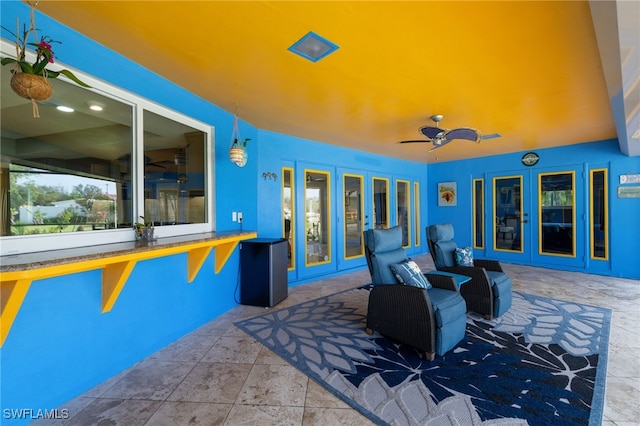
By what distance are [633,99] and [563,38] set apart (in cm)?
131

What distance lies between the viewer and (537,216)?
579 centimetres

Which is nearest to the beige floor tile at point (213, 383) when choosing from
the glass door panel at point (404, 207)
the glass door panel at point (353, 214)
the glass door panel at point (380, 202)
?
the glass door panel at point (353, 214)

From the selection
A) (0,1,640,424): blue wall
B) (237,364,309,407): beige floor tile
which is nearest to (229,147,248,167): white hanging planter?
(0,1,640,424): blue wall

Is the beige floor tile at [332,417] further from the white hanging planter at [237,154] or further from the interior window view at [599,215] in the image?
the interior window view at [599,215]

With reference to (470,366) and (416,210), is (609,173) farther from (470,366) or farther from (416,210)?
(470,366)

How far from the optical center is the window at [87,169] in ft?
5.37

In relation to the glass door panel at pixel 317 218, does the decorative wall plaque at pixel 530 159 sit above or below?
above

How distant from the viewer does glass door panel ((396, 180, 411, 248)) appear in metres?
6.74

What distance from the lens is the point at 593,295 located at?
12.8 feet

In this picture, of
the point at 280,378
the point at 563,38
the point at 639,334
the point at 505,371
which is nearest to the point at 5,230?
the point at 280,378

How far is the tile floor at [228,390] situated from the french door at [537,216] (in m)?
3.05

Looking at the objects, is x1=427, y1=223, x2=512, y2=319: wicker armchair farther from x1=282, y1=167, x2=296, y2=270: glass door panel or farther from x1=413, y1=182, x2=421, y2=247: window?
x1=413, y1=182, x2=421, y2=247: window

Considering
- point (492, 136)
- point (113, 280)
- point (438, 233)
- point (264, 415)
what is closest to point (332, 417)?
point (264, 415)

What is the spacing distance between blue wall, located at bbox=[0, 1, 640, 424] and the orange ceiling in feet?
0.60
